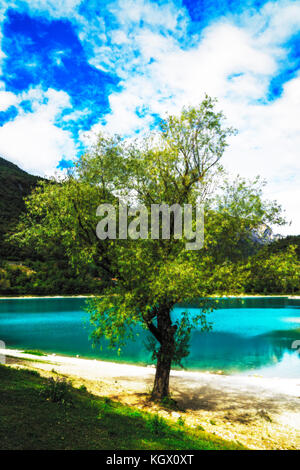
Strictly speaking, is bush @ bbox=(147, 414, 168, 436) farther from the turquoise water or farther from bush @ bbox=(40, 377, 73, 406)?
the turquoise water

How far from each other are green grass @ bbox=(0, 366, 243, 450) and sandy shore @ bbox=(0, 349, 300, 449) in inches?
82.3

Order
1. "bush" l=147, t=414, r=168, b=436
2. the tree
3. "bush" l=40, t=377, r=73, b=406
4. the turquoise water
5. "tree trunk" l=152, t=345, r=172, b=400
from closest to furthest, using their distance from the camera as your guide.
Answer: "bush" l=147, t=414, r=168, b=436 → "bush" l=40, t=377, r=73, b=406 → the tree → "tree trunk" l=152, t=345, r=172, b=400 → the turquoise water

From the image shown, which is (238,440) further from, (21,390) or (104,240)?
(104,240)

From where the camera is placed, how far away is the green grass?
660cm

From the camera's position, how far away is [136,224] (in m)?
14.4

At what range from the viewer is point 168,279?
11.5m

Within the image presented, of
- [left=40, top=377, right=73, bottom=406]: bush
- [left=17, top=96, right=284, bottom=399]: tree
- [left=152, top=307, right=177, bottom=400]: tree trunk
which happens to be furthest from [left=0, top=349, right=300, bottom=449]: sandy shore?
[left=40, top=377, right=73, bottom=406]: bush

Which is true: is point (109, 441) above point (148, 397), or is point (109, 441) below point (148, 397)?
above

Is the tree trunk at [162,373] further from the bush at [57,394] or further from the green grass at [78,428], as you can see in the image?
the bush at [57,394]

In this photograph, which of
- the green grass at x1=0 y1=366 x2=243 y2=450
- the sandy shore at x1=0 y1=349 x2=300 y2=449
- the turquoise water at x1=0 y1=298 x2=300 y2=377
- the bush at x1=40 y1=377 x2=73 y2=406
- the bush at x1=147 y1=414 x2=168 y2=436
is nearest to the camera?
the green grass at x1=0 y1=366 x2=243 y2=450

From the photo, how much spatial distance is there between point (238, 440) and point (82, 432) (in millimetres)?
5488

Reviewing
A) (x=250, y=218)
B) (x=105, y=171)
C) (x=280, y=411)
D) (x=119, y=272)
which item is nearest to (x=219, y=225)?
(x=250, y=218)

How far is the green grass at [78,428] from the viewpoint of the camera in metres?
6.60

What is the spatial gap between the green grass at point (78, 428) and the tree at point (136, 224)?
3472mm
